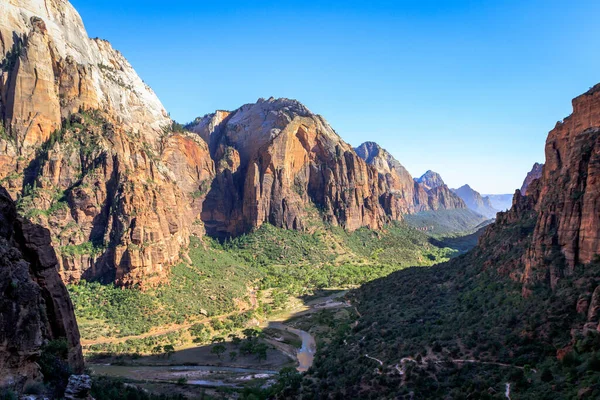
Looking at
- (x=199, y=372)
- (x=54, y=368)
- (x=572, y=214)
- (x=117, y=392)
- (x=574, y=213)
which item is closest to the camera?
(x=54, y=368)

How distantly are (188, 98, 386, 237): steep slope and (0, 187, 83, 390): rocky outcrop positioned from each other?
130 m

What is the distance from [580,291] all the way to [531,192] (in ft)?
124

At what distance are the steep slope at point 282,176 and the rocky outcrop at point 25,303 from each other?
130 metres

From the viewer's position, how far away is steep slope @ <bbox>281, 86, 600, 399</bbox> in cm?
3316

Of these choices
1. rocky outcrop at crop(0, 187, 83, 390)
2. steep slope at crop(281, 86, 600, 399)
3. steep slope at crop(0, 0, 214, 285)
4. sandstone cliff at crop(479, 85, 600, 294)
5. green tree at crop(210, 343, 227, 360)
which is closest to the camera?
rocky outcrop at crop(0, 187, 83, 390)

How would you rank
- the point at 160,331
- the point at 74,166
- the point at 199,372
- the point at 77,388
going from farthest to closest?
the point at 74,166 → the point at 160,331 → the point at 199,372 → the point at 77,388

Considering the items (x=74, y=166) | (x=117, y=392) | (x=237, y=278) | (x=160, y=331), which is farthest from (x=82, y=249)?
(x=117, y=392)

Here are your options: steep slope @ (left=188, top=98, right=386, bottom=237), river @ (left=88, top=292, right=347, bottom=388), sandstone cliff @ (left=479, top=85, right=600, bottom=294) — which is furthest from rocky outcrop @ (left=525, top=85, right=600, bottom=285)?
steep slope @ (left=188, top=98, right=386, bottom=237)

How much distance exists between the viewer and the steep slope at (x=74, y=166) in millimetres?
89375

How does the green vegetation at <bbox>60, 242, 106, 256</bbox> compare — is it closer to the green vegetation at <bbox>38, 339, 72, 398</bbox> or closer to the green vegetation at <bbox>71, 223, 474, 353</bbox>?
the green vegetation at <bbox>71, 223, 474, 353</bbox>

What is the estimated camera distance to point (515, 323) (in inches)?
1656

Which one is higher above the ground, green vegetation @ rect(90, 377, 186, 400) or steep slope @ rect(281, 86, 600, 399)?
steep slope @ rect(281, 86, 600, 399)

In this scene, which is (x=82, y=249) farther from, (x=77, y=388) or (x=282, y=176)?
(x=282, y=176)

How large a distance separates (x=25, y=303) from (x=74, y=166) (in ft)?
289
